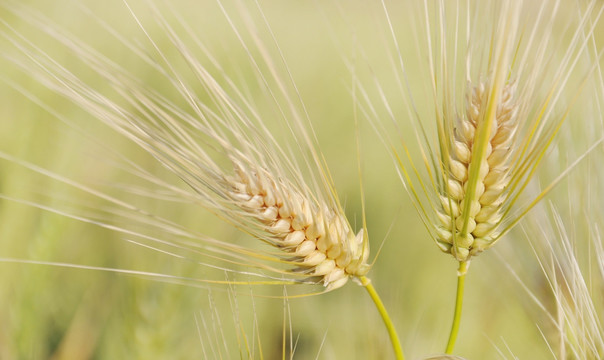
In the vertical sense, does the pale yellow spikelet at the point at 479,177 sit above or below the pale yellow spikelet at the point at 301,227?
above

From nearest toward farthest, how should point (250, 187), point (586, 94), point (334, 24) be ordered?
point (250, 187) < point (586, 94) < point (334, 24)

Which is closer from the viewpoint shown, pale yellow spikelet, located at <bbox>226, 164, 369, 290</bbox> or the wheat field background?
pale yellow spikelet, located at <bbox>226, 164, 369, 290</bbox>

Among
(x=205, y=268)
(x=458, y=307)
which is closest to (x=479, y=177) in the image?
(x=458, y=307)

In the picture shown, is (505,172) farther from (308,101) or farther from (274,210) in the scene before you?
(308,101)

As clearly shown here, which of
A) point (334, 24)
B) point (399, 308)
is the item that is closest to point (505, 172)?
point (399, 308)

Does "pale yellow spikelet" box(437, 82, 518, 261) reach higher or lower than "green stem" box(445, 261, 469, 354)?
higher
